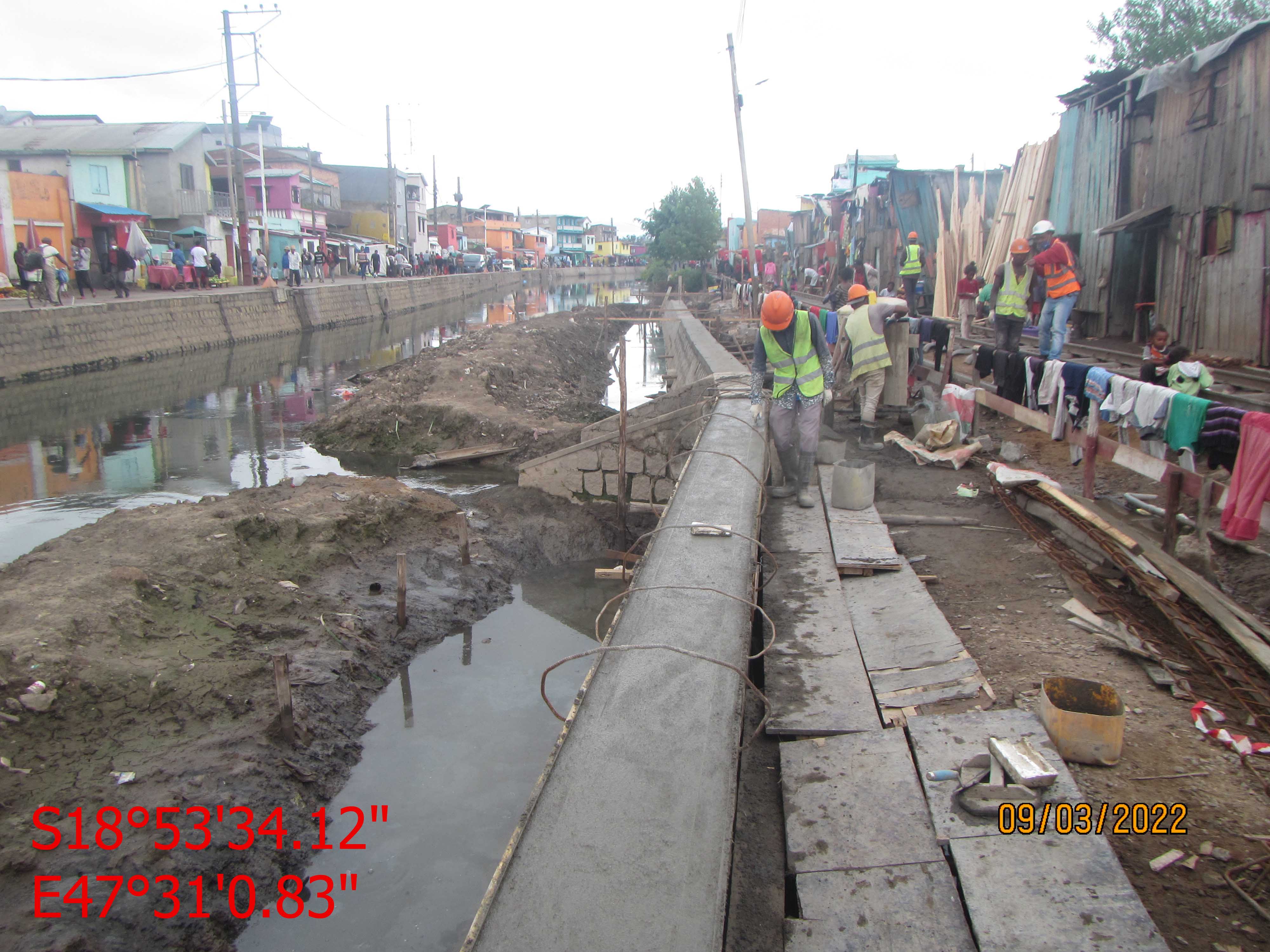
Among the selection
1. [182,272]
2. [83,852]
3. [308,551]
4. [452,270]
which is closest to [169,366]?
[182,272]

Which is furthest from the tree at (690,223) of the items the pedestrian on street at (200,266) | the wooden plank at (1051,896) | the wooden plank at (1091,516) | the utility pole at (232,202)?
the wooden plank at (1051,896)

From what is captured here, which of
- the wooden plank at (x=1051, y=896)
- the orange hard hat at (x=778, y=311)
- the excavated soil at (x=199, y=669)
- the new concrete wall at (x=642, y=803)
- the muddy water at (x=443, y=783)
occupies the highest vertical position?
the orange hard hat at (x=778, y=311)

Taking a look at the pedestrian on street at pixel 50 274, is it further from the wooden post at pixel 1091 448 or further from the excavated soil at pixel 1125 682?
the wooden post at pixel 1091 448

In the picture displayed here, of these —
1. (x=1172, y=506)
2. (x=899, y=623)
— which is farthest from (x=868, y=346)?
(x=899, y=623)

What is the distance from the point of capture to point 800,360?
650cm

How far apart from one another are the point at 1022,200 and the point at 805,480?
32.4 ft

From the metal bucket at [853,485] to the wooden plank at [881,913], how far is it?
4088 mm

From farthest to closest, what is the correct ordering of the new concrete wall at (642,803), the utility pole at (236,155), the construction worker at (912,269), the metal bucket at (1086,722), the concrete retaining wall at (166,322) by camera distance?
the utility pole at (236,155) < the concrete retaining wall at (166,322) < the construction worker at (912,269) < the metal bucket at (1086,722) < the new concrete wall at (642,803)

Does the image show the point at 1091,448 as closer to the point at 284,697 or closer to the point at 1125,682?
the point at 1125,682

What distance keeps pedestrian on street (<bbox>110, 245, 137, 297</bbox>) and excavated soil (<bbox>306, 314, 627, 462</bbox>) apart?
307 inches

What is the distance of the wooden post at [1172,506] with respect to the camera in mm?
4906

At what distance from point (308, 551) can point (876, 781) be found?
519 centimetres

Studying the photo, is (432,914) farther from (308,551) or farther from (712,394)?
(712,394)

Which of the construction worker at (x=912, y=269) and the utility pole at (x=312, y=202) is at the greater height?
the utility pole at (x=312, y=202)
